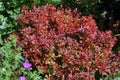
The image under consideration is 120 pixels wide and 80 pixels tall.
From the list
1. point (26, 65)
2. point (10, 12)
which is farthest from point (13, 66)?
point (10, 12)

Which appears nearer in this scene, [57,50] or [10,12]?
[57,50]

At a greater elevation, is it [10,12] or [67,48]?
[10,12]

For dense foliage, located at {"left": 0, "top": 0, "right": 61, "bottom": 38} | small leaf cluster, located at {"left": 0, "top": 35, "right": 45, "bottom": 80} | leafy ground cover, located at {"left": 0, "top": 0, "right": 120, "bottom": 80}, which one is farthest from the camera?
dense foliage, located at {"left": 0, "top": 0, "right": 61, "bottom": 38}

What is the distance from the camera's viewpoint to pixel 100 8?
593cm

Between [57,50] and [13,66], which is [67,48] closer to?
[57,50]

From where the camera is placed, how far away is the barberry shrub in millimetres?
4117

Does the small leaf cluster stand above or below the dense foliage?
below

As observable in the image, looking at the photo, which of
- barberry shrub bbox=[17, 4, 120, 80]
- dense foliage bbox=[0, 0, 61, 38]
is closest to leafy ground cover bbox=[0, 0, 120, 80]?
barberry shrub bbox=[17, 4, 120, 80]

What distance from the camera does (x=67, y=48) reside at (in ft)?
13.9

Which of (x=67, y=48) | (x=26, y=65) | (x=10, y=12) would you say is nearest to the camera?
(x=26, y=65)

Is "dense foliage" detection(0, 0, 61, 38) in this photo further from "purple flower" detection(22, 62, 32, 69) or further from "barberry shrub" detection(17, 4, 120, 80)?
"purple flower" detection(22, 62, 32, 69)

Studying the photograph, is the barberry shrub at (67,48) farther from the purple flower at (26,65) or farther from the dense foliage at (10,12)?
the dense foliage at (10,12)

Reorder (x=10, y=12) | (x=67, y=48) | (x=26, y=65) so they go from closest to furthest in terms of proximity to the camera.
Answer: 1. (x=26, y=65)
2. (x=67, y=48)
3. (x=10, y=12)

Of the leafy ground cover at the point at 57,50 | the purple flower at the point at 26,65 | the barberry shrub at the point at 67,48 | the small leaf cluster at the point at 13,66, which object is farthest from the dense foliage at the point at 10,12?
the purple flower at the point at 26,65
